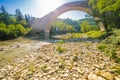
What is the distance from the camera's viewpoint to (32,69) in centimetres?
620

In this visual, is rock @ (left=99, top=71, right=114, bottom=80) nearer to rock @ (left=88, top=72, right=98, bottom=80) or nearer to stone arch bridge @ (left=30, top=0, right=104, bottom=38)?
rock @ (left=88, top=72, right=98, bottom=80)

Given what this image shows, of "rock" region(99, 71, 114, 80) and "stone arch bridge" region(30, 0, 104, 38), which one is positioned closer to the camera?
"rock" region(99, 71, 114, 80)

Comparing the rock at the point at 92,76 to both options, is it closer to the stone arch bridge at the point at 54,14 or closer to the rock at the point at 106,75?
the rock at the point at 106,75

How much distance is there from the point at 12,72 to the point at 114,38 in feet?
18.4

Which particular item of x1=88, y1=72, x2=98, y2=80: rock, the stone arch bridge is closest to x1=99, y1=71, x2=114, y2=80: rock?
x1=88, y1=72, x2=98, y2=80: rock

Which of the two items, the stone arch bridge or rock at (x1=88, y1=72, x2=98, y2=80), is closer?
rock at (x1=88, y1=72, x2=98, y2=80)

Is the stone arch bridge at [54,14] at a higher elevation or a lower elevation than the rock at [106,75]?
higher

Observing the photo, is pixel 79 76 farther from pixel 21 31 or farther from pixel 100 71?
pixel 21 31

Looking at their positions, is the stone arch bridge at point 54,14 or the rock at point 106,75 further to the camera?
the stone arch bridge at point 54,14

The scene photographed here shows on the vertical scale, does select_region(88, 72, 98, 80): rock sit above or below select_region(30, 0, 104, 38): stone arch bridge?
below

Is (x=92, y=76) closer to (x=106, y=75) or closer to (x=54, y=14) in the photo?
(x=106, y=75)

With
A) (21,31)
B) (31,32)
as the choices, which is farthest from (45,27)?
(21,31)

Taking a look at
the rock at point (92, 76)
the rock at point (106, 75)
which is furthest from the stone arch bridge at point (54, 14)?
the rock at point (92, 76)

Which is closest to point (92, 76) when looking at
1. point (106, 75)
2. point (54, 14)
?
point (106, 75)
